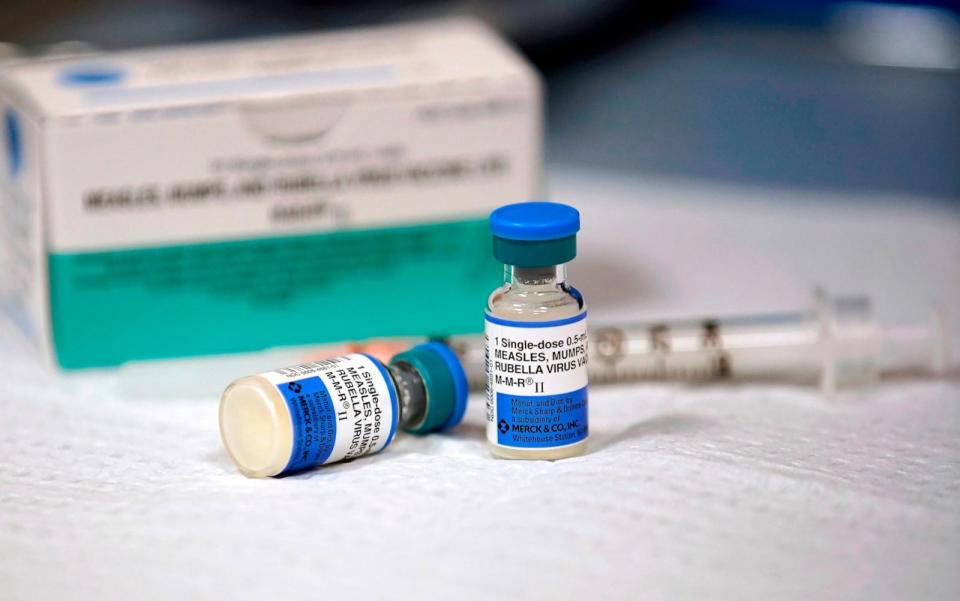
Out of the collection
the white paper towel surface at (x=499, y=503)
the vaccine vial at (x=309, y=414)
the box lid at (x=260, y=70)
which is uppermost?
the box lid at (x=260, y=70)

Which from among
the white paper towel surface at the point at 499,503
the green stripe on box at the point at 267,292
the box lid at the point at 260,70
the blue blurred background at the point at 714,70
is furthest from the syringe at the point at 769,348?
the blue blurred background at the point at 714,70

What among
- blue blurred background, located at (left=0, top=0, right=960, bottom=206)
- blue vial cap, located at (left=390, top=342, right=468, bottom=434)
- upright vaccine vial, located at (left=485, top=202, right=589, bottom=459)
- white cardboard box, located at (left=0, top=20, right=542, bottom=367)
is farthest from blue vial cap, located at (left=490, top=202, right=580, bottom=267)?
blue blurred background, located at (left=0, top=0, right=960, bottom=206)

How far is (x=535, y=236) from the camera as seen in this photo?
75 centimetres

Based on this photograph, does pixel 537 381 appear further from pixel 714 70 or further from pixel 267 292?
pixel 714 70

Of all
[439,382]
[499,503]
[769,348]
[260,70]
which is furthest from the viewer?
[260,70]

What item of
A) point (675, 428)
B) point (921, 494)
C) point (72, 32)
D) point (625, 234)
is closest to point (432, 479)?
point (675, 428)

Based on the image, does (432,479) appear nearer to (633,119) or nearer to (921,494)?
(921,494)

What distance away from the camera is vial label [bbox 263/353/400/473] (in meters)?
0.76

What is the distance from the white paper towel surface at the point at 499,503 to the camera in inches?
25.4

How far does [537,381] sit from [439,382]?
0.32 feet

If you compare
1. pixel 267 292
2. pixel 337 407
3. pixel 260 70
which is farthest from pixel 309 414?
pixel 260 70

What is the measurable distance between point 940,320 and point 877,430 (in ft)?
0.49

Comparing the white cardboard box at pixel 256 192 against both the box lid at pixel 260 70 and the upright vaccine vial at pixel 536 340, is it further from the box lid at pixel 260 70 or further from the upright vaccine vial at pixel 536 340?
the upright vaccine vial at pixel 536 340

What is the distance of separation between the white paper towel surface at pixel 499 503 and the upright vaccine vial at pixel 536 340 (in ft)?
0.08
